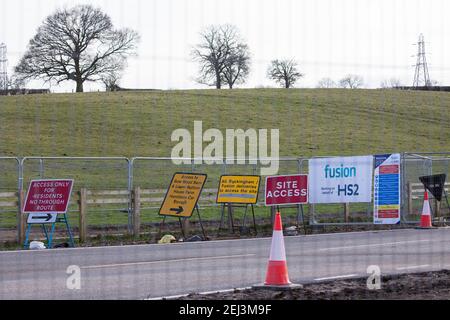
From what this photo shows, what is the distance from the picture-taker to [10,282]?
12.9m

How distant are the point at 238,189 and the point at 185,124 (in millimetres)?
27524

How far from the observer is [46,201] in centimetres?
2123

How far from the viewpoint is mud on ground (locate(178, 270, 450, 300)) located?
11.0 m

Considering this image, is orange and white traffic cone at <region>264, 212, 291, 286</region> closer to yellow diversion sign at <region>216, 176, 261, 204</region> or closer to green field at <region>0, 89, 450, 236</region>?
yellow diversion sign at <region>216, 176, 261, 204</region>

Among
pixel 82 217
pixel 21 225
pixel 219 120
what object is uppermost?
pixel 219 120

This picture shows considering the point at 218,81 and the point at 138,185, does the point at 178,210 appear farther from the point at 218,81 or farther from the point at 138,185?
the point at 218,81

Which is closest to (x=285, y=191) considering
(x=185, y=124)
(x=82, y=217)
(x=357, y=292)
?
(x=82, y=217)

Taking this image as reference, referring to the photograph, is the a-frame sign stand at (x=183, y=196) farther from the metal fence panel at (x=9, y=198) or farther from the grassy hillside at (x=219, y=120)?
the grassy hillside at (x=219, y=120)

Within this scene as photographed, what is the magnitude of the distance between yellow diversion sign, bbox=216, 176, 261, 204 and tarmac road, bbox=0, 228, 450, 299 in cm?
294

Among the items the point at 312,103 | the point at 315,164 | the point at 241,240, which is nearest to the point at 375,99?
the point at 312,103

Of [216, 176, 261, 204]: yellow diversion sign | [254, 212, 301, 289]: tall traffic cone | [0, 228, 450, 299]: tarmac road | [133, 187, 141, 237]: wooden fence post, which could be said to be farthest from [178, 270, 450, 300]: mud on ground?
[216, 176, 261, 204]: yellow diversion sign

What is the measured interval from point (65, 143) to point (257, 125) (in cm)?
1305

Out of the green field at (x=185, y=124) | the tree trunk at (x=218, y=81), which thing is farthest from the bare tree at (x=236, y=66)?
the green field at (x=185, y=124)

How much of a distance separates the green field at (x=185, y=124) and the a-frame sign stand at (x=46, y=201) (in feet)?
22.6
